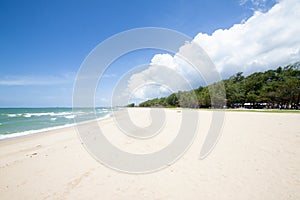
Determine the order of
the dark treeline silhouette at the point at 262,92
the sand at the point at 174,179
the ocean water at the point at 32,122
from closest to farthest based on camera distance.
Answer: the sand at the point at 174,179 → the ocean water at the point at 32,122 → the dark treeline silhouette at the point at 262,92

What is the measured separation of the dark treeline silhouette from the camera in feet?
129

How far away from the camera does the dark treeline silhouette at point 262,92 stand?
39406 mm

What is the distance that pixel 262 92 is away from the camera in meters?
45.7

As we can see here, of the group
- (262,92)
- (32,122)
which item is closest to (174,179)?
(32,122)

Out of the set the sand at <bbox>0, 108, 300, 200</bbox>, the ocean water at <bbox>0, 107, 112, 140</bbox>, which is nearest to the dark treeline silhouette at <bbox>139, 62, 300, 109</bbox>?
the ocean water at <bbox>0, 107, 112, 140</bbox>

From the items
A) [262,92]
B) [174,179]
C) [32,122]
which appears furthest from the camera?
[262,92]

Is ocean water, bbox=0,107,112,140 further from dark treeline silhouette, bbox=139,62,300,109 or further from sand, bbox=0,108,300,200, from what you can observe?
dark treeline silhouette, bbox=139,62,300,109

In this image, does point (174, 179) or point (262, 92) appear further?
point (262, 92)

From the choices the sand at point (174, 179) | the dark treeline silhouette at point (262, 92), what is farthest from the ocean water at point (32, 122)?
the dark treeline silhouette at point (262, 92)

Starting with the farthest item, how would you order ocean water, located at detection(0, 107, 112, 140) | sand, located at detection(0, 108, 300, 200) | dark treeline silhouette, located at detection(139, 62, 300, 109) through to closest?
dark treeline silhouette, located at detection(139, 62, 300, 109) < ocean water, located at detection(0, 107, 112, 140) < sand, located at detection(0, 108, 300, 200)

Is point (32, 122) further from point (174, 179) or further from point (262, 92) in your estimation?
point (262, 92)

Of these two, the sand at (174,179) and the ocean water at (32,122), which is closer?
the sand at (174,179)

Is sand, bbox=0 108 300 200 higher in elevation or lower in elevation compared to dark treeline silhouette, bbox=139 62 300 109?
lower

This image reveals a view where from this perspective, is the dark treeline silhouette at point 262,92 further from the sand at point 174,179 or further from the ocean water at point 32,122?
the sand at point 174,179
